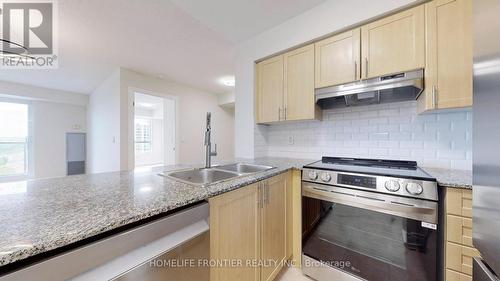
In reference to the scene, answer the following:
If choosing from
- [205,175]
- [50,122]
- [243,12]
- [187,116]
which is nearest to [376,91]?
[243,12]

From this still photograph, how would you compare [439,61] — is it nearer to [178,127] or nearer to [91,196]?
[91,196]

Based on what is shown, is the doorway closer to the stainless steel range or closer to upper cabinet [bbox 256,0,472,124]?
A: upper cabinet [bbox 256,0,472,124]

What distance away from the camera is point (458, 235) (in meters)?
1.00

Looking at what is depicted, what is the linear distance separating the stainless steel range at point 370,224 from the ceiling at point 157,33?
1.68m

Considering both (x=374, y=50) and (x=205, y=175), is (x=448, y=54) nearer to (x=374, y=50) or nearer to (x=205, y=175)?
(x=374, y=50)

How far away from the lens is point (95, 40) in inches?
94.5

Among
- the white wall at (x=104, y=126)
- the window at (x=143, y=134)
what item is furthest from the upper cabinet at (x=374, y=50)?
the window at (x=143, y=134)

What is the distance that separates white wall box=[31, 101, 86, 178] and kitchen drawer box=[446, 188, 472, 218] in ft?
22.9

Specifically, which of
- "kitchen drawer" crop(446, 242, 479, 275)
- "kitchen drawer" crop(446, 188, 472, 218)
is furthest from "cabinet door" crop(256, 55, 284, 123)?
"kitchen drawer" crop(446, 242, 479, 275)

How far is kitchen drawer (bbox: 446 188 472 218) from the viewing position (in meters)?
0.97

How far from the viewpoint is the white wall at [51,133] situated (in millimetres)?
4410

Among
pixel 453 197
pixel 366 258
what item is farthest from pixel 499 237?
pixel 366 258

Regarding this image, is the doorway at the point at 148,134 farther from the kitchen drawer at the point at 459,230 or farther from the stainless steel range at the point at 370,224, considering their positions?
the kitchen drawer at the point at 459,230

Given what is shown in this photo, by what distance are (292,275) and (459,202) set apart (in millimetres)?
1266
